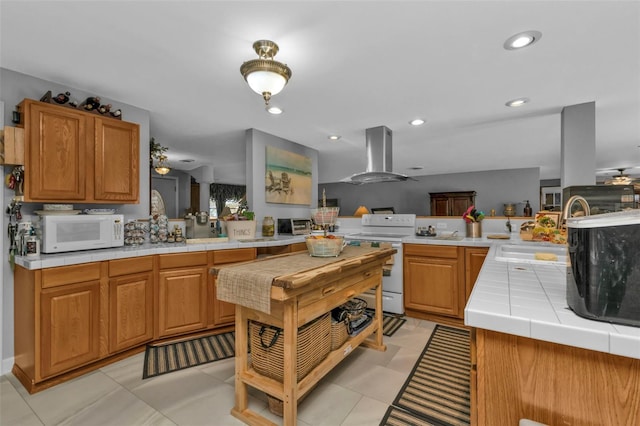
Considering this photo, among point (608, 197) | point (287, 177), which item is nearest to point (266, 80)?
point (287, 177)

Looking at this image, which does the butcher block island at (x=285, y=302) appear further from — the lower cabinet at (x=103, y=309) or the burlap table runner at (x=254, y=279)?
the lower cabinet at (x=103, y=309)

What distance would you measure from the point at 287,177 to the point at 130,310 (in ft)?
8.36

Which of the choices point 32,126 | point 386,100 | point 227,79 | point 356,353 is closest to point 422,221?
point 386,100

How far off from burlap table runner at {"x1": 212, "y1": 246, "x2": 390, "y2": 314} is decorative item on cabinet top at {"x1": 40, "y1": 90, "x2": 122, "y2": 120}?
1.94 metres

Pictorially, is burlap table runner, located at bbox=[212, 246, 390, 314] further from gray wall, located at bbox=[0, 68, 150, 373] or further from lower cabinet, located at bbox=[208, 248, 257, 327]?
gray wall, located at bbox=[0, 68, 150, 373]

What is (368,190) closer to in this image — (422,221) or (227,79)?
(422,221)

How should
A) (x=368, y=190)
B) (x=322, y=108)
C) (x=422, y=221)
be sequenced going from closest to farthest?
1. (x=322, y=108)
2. (x=422, y=221)
3. (x=368, y=190)

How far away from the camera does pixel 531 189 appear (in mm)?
7449

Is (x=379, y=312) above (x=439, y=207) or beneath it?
beneath

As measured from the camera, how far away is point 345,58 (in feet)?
6.73

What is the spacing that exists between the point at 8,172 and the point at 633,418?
3.55 meters

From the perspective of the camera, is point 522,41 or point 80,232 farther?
point 80,232

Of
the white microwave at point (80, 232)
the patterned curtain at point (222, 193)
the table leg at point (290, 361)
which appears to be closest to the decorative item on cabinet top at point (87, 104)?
the white microwave at point (80, 232)

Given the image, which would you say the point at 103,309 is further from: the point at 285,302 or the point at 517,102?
the point at 517,102
